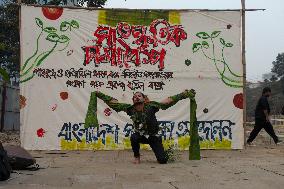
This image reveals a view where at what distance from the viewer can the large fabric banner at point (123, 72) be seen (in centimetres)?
1159

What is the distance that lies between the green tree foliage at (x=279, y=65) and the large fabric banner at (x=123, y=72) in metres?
54.5

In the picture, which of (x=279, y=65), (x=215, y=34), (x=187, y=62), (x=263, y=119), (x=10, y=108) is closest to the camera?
(x=187, y=62)

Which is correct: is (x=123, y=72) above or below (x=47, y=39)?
below

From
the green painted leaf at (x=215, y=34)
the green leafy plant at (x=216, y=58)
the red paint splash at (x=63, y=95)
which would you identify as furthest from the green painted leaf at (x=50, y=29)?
the green painted leaf at (x=215, y=34)

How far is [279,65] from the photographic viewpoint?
67562mm

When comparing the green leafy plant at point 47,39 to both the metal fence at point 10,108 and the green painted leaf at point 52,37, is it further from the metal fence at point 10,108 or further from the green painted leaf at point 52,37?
the metal fence at point 10,108

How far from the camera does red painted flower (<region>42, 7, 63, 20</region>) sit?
1166 cm

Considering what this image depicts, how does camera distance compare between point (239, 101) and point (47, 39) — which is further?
point (239, 101)

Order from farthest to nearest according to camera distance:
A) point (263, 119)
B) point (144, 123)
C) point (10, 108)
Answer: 1. point (10, 108)
2. point (263, 119)
3. point (144, 123)

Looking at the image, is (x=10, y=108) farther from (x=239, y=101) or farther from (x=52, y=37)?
(x=239, y=101)

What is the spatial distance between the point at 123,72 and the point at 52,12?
2.15 meters

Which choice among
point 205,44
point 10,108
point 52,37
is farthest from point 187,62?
point 10,108

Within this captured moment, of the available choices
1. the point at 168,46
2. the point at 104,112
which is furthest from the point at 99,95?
the point at 168,46

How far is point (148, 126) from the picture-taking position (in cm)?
934
